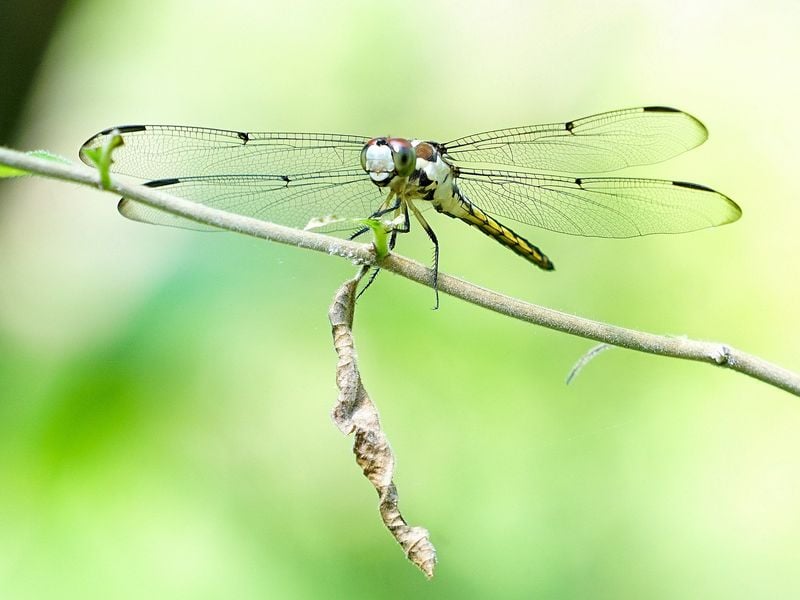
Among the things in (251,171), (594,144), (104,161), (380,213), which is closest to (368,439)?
(104,161)

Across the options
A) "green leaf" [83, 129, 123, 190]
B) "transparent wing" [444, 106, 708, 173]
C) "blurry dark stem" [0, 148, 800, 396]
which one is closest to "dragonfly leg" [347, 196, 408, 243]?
"transparent wing" [444, 106, 708, 173]

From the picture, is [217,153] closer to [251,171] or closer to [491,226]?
[251,171]

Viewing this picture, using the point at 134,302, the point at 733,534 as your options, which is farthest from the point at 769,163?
the point at 134,302

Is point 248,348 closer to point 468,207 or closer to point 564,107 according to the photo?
point 468,207

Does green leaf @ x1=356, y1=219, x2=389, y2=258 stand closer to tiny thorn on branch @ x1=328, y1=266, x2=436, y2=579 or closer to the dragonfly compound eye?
tiny thorn on branch @ x1=328, y1=266, x2=436, y2=579

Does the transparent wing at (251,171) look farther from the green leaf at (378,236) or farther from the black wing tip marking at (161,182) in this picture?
the green leaf at (378,236)
